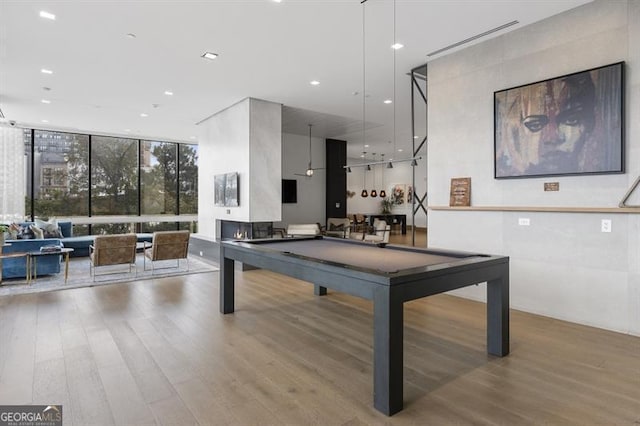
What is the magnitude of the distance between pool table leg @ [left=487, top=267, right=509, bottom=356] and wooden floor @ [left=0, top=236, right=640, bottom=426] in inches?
4.1

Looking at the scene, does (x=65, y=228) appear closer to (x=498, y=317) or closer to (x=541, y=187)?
(x=498, y=317)

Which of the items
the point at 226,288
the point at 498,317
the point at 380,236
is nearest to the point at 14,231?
the point at 226,288

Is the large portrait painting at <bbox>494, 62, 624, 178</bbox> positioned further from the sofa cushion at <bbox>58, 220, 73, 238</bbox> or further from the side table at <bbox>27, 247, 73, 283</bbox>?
the sofa cushion at <bbox>58, 220, 73, 238</bbox>

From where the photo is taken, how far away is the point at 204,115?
8773 mm

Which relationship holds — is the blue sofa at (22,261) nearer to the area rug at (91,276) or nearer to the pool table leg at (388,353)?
the area rug at (91,276)

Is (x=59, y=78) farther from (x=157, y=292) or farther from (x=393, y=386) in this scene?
(x=393, y=386)

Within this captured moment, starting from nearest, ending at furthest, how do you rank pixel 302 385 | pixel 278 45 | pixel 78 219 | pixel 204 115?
pixel 302 385 < pixel 278 45 < pixel 204 115 < pixel 78 219

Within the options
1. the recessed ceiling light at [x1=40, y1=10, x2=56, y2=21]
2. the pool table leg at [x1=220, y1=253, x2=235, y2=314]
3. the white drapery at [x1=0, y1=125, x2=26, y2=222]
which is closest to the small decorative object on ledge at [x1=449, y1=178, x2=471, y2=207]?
the pool table leg at [x1=220, y1=253, x2=235, y2=314]

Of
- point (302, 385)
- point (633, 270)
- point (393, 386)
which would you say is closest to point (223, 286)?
point (302, 385)

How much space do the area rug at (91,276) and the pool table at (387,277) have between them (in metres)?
2.93

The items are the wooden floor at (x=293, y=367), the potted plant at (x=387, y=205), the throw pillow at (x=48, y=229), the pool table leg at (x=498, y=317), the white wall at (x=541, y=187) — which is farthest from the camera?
the potted plant at (x=387, y=205)

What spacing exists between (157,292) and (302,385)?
3671 mm

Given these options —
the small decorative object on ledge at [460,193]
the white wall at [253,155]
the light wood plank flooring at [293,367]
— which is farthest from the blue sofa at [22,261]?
the small decorative object on ledge at [460,193]

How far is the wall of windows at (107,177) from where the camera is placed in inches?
390
